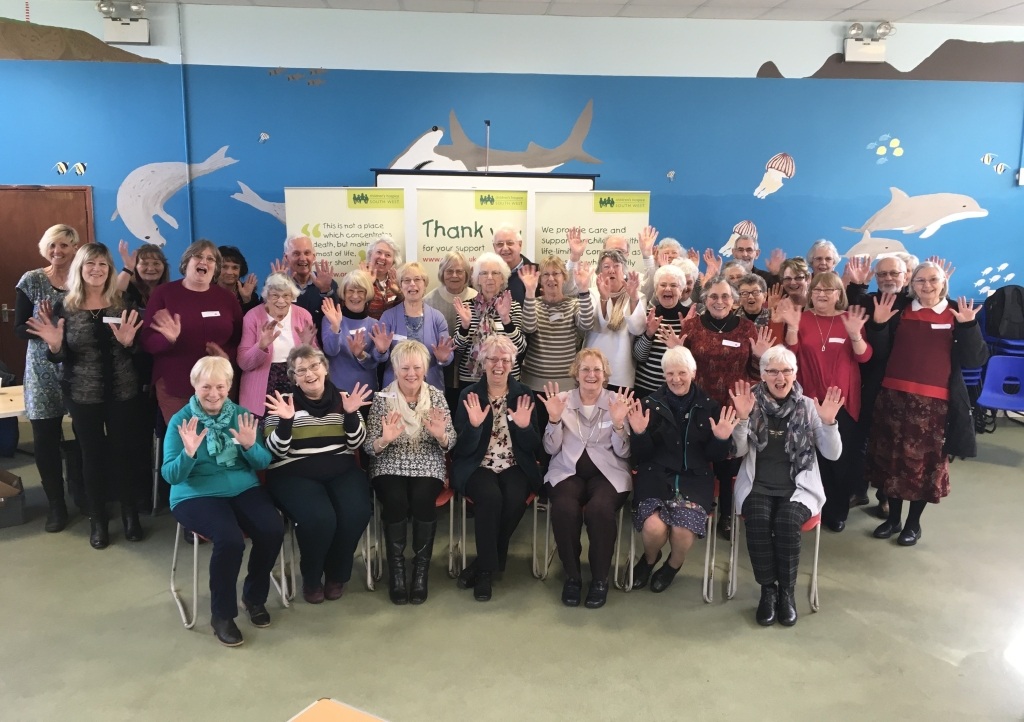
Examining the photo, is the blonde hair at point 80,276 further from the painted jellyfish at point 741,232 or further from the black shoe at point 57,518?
the painted jellyfish at point 741,232

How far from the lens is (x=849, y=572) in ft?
11.5

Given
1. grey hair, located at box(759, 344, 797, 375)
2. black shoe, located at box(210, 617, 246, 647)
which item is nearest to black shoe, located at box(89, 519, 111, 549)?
black shoe, located at box(210, 617, 246, 647)

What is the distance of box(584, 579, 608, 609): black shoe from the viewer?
3.10 m

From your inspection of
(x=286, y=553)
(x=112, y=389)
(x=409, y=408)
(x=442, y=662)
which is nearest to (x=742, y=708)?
(x=442, y=662)

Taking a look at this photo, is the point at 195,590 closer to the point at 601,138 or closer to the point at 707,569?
the point at 707,569

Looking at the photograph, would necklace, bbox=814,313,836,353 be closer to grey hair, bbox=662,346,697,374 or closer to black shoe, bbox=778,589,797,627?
grey hair, bbox=662,346,697,374

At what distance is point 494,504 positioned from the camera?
10.3 feet

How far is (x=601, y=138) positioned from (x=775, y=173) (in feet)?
5.57

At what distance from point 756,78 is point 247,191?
477cm

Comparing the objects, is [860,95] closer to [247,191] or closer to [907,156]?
[907,156]

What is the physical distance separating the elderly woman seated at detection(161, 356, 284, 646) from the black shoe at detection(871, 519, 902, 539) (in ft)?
10.8

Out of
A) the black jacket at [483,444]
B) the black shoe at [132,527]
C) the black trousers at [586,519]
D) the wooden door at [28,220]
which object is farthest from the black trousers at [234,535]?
the wooden door at [28,220]

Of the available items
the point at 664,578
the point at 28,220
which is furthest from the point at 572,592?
the point at 28,220

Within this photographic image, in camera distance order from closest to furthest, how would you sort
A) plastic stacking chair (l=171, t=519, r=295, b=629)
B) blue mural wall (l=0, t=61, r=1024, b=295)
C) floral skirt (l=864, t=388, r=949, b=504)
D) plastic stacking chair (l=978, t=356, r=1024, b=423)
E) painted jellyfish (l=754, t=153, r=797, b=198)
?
plastic stacking chair (l=171, t=519, r=295, b=629) < floral skirt (l=864, t=388, r=949, b=504) < plastic stacking chair (l=978, t=356, r=1024, b=423) < blue mural wall (l=0, t=61, r=1024, b=295) < painted jellyfish (l=754, t=153, r=797, b=198)
